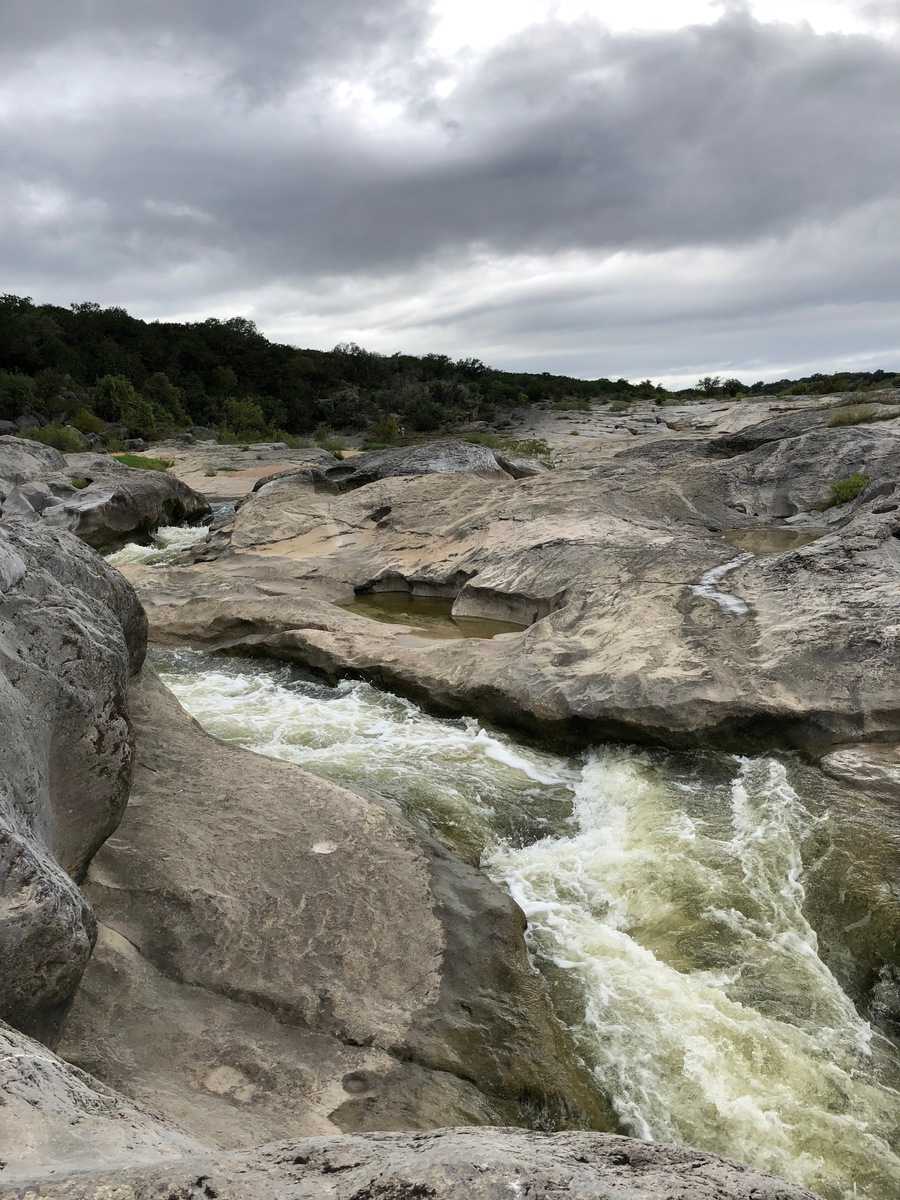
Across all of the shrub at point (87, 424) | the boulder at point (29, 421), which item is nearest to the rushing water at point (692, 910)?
the shrub at point (87, 424)

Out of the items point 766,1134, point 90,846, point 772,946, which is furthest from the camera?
point 772,946

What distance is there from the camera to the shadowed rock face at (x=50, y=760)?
9.11 ft

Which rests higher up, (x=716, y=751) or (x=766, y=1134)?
(x=716, y=751)

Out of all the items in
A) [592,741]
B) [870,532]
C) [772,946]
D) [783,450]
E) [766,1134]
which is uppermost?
[783,450]

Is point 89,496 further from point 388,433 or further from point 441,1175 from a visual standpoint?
point 388,433

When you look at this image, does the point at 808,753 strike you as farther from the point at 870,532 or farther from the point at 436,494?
the point at 436,494

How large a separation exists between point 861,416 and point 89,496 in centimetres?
1851

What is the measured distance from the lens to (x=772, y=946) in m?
4.57

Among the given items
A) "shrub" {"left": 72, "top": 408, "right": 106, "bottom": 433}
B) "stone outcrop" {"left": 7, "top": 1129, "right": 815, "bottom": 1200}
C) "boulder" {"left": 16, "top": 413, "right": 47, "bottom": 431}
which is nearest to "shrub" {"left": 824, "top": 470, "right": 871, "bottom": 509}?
"stone outcrop" {"left": 7, "top": 1129, "right": 815, "bottom": 1200}

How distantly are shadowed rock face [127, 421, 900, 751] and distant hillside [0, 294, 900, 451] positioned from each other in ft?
87.8

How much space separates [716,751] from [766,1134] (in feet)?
11.5

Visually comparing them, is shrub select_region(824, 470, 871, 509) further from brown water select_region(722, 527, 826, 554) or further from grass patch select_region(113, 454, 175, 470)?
grass patch select_region(113, 454, 175, 470)

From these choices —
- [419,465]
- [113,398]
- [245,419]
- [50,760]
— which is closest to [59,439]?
[113,398]

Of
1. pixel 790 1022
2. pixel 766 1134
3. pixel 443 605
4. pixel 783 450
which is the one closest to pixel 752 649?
pixel 790 1022
